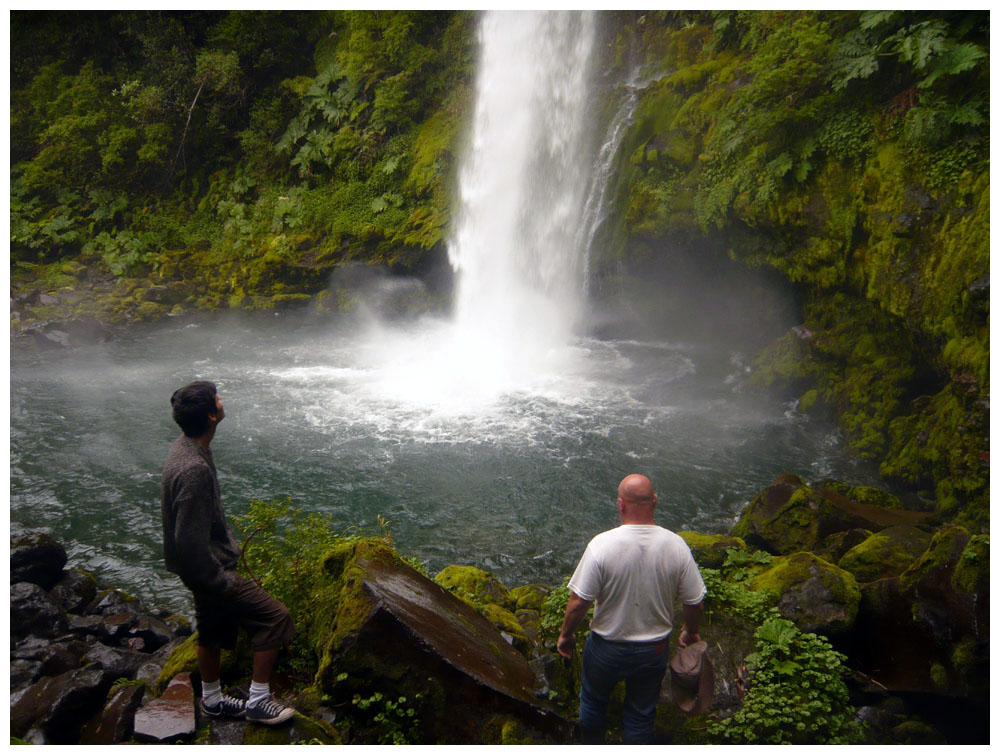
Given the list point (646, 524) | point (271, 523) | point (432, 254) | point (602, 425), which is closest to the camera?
point (646, 524)

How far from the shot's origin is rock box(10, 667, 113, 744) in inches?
Result: 171

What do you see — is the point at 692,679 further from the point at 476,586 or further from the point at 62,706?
the point at 62,706

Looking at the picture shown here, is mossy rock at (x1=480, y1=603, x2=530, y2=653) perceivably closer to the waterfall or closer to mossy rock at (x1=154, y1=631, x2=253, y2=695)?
mossy rock at (x1=154, y1=631, x2=253, y2=695)

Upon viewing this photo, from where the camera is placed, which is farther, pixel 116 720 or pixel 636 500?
pixel 116 720

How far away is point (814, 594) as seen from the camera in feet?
16.2

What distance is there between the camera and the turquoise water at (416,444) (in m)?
8.70

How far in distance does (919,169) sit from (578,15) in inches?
429

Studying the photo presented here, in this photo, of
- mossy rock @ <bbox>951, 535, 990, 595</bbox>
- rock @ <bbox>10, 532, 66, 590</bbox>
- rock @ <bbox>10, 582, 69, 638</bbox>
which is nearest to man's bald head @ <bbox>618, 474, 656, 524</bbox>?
mossy rock @ <bbox>951, 535, 990, 595</bbox>

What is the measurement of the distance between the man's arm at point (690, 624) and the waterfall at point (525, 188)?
1205 centimetres

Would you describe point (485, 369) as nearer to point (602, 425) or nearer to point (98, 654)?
point (602, 425)

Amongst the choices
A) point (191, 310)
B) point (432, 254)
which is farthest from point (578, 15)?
point (191, 310)

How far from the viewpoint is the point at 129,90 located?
2230 cm

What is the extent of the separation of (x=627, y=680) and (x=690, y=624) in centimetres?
50

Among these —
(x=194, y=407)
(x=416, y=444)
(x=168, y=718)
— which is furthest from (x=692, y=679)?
(x=416, y=444)
